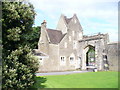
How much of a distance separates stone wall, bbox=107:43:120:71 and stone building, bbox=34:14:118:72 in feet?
2.67

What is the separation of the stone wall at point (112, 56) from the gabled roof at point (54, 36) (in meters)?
10.3

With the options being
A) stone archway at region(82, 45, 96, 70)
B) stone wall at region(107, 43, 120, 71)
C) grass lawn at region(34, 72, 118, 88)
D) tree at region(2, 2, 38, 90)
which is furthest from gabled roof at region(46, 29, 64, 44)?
tree at region(2, 2, 38, 90)

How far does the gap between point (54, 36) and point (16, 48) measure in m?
20.4

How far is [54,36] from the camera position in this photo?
99.5 ft

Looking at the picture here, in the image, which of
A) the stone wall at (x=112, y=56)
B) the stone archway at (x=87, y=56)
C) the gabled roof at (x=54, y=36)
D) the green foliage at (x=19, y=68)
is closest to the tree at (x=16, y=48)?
the green foliage at (x=19, y=68)

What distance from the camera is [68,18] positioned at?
112ft

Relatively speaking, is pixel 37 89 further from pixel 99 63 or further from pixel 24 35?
pixel 99 63

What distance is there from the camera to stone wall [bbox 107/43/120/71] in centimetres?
2689

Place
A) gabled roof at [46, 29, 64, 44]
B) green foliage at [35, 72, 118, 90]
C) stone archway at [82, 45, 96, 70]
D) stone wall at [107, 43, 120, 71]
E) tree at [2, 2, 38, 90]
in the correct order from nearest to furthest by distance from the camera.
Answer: tree at [2, 2, 38, 90]
green foliage at [35, 72, 118, 90]
stone wall at [107, 43, 120, 71]
gabled roof at [46, 29, 64, 44]
stone archway at [82, 45, 96, 70]

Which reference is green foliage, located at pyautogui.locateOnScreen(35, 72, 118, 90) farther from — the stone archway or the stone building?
the stone archway

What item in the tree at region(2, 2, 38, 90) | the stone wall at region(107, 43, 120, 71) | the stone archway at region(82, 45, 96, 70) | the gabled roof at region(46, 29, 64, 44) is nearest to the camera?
the tree at region(2, 2, 38, 90)

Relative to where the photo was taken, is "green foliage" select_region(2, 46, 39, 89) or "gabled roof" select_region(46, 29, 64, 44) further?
"gabled roof" select_region(46, 29, 64, 44)

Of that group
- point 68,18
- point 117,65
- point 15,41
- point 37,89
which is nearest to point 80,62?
point 117,65

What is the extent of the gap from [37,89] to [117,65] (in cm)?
1997
